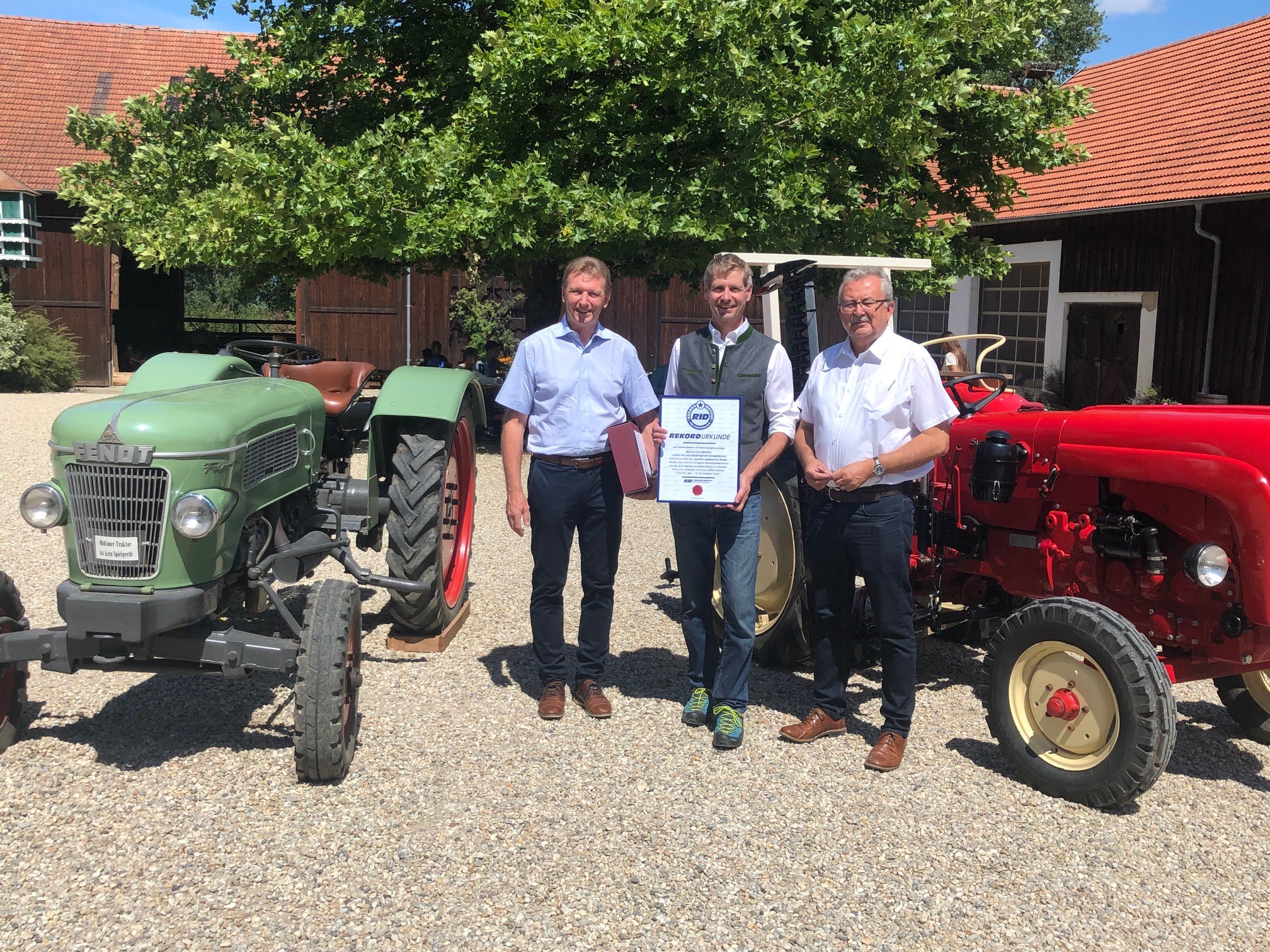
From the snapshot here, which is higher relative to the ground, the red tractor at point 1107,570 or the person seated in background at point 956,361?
the person seated in background at point 956,361

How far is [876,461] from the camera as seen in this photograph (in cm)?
377

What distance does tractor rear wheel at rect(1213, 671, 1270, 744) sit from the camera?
4.20 meters

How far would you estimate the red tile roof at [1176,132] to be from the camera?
489 inches

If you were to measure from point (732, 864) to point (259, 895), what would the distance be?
1.29m

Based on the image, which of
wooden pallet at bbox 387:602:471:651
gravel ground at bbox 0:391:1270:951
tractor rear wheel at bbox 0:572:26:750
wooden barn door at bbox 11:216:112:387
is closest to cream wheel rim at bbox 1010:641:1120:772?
gravel ground at bbox 0:391:1270:951

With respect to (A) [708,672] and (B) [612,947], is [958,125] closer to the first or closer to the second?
(A) [708,672]

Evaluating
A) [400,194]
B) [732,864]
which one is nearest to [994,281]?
[400,194]

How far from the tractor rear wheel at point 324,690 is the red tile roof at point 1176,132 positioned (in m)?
11.1

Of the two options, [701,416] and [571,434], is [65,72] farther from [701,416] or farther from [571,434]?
[701,416]

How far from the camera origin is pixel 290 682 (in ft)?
15.3

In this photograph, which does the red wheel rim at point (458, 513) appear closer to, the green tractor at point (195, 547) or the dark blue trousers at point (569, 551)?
the green tractor at point (195, 547)

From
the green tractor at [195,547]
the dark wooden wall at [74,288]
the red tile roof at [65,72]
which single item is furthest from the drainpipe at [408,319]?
the green tractor at [195,547]

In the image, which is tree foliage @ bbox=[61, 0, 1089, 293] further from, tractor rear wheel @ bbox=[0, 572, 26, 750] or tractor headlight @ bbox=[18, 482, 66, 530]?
tractor headlight @ bbox=[18, 482, 66, 530]

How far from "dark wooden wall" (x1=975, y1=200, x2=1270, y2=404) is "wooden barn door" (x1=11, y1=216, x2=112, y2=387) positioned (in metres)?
16.8
